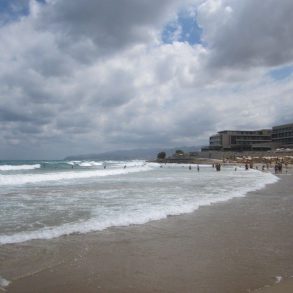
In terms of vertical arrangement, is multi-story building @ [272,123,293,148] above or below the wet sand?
above

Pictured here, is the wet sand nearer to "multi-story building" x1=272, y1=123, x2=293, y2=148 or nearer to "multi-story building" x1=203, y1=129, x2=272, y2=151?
"multi-story building" x1=272, y1=123, x2=293, y2=148

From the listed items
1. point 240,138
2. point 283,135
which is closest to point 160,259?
point 283,135

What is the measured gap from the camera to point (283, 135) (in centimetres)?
14038

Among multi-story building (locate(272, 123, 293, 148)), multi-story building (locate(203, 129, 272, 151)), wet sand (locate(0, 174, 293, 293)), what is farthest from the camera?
multi-story building (locate(203, 129, 272, 151))

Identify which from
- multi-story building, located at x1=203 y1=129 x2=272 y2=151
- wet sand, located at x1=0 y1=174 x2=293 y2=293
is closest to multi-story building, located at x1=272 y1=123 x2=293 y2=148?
multi-story building, located at x1=203 y1=129 x2=272 y2=151

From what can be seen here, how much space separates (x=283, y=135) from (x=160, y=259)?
142 m

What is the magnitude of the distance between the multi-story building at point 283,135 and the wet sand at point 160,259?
129 m

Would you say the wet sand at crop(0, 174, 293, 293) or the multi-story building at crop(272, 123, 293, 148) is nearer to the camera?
the wet sand at crop(0, 174, 293, 293)

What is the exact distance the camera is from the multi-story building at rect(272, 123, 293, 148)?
135750 millimetres

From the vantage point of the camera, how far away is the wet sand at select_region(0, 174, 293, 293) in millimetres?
5922

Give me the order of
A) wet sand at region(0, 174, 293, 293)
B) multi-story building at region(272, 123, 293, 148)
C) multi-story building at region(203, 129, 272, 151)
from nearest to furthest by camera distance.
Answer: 1. wet sand at region(0, 174, 293, 293)
2. multi-story building at region(272, 123, 293, 148)
3. multi-story building at region(203, 129, 272, 151)

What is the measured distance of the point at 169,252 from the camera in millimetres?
7965

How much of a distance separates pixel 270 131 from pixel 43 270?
156029 millimetres

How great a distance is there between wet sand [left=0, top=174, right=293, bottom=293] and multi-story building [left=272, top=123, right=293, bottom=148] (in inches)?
5079
